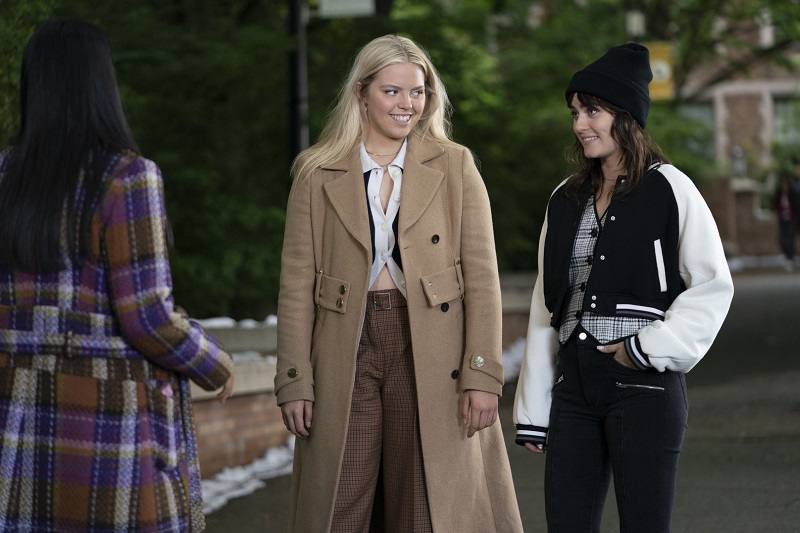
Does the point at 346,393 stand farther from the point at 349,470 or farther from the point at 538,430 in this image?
the point at 538,430

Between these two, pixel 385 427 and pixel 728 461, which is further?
pixel 728 461

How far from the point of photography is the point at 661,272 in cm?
433

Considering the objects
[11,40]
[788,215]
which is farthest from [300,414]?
[788,215]

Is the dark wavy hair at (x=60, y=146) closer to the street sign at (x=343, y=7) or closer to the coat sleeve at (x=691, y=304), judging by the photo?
the coat sleeve at (x=691, y=304)

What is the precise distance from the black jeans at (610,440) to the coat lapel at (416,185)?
69 cm

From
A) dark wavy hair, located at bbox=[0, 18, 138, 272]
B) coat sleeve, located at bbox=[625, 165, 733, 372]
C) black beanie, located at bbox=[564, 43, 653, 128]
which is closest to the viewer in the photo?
dark wavy hair, located at bbox=[0, 18, 138, 272]

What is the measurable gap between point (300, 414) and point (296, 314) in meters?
0.34

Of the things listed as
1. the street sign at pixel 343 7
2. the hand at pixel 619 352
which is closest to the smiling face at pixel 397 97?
the hand at pixel 619 352

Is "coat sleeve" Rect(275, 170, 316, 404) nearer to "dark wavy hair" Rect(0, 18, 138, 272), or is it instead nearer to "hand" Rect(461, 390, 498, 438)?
"hand" Rect(461, 390, 498, 438)

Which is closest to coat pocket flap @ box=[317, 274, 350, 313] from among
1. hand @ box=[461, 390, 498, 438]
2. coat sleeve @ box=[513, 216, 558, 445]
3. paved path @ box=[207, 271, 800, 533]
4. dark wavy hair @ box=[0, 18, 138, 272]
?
hand @ box=[461, 390, 498, 438]

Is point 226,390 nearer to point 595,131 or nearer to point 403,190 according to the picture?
point 403,190

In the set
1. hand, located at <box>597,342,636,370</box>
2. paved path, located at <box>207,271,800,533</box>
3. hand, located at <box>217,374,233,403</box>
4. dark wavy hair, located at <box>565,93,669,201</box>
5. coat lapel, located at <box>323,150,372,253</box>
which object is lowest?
paved path, located at <box>207,271,800,533</box>

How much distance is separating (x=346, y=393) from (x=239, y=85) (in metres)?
7.65

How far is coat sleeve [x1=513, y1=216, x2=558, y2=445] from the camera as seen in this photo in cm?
457
